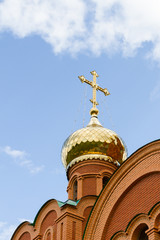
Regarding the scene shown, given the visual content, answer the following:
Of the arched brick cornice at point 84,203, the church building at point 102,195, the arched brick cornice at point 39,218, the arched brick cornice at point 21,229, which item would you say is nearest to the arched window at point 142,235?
the church building at point 102,195

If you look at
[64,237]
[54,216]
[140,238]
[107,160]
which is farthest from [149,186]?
[107,160]

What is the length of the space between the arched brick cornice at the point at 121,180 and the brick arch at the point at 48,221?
1.68m

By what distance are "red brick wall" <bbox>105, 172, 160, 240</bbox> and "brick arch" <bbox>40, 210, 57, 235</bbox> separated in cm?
226

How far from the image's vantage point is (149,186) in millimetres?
10766

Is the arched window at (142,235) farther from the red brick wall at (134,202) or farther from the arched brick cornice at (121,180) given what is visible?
the arched brick cornice at (121,180)

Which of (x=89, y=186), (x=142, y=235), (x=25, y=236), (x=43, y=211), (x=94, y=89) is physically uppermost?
(x=94, y=89)

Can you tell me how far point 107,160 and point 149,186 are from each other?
5.21 metres

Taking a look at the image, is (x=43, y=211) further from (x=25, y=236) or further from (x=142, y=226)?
(x=142, y=226)

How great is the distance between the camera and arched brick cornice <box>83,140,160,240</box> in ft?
35.6

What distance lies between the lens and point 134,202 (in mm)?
11062

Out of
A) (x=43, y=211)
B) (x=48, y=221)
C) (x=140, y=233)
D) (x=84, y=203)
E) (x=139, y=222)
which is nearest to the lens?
(x=139, y=222)

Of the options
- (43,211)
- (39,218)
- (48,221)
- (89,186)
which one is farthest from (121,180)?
(89,186)

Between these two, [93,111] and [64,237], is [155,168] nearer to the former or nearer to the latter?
[64,237]

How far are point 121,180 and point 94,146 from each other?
4348mm
